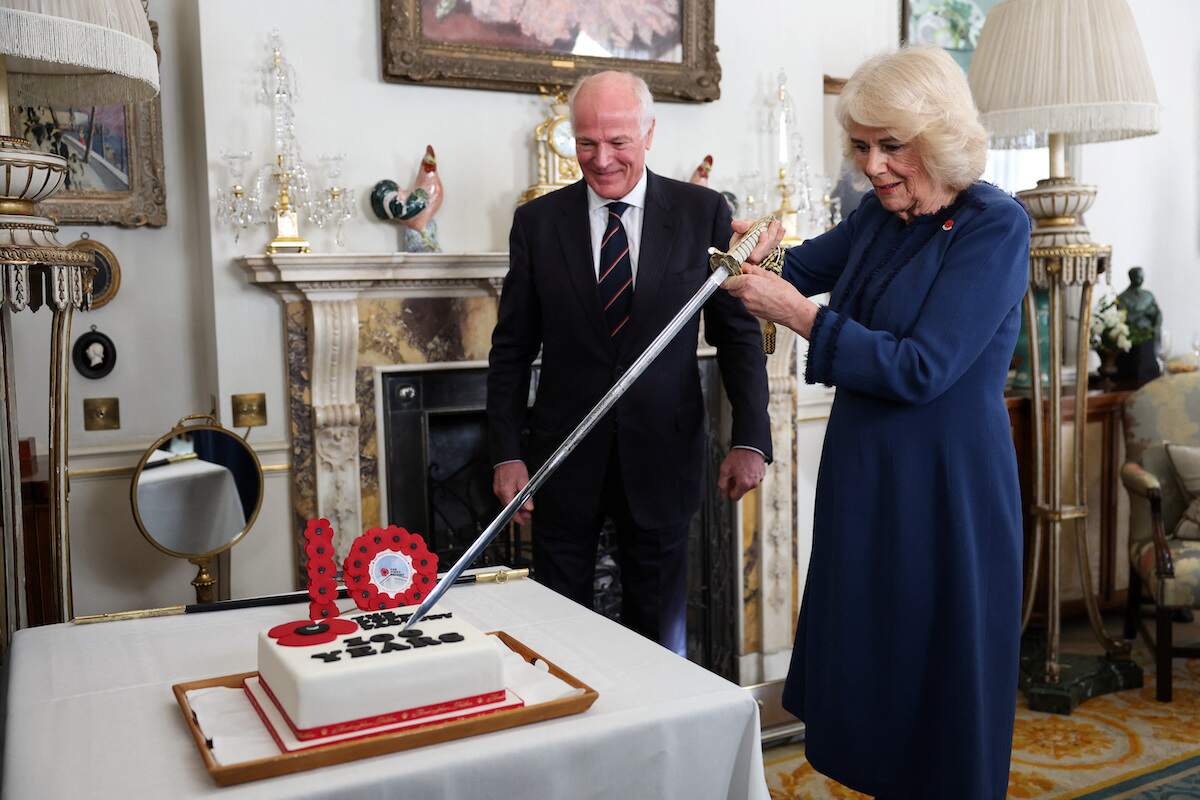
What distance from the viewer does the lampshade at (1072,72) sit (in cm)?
288

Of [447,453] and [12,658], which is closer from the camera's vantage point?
[12,658]

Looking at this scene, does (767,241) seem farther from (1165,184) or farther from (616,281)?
(1165,184)

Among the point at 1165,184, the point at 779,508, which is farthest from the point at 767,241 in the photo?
the point at 1165,184

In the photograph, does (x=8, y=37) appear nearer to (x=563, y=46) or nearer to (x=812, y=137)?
(x=563, y=46)

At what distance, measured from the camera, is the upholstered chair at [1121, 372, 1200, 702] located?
3270 mm

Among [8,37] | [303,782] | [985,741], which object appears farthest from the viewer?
[8,37]

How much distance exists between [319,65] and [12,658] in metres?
1.97

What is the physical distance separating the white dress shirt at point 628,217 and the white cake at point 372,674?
1319 millimetres

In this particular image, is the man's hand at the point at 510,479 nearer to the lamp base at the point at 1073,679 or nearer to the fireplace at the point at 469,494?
the fireplace at the point at 469,494

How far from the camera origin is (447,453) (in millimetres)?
3225

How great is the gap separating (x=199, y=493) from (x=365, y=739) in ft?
5.74

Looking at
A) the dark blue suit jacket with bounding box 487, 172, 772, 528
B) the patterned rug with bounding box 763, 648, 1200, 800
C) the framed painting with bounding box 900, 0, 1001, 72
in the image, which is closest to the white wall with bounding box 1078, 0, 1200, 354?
the framed painting with bounding box 900, 0, 1001, 72

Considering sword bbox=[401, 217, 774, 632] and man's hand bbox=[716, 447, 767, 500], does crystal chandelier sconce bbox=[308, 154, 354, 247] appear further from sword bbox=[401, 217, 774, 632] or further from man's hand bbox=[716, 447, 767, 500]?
sword bbox=[401, 217, 774, 632]

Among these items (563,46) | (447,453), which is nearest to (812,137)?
(563,46)
